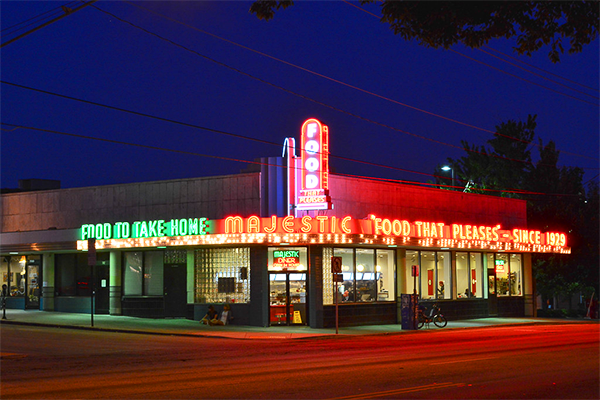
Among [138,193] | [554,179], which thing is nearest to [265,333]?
[138,193]

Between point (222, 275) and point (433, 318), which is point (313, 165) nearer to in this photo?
point (222, 275)

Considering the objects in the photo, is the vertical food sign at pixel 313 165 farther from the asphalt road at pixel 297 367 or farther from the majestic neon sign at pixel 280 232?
the asphalt road at pixel 297 367

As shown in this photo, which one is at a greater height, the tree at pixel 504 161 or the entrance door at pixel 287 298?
the tree at pixel 504 161

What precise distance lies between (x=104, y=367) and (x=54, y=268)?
2163 cm

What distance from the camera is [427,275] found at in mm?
36156

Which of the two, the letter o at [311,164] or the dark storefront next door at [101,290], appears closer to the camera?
the letter o at [311,164]

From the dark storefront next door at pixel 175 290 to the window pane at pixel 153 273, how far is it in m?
0.44

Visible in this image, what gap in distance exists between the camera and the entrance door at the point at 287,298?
2983 centimetres

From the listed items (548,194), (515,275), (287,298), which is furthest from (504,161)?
(287,298)

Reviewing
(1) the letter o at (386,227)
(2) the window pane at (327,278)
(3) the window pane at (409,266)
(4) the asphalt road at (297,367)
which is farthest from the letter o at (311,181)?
(3) the window pane at (409,266)

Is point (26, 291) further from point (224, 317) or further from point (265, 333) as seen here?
point (265, 333)

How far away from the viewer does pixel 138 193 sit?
1310 inches

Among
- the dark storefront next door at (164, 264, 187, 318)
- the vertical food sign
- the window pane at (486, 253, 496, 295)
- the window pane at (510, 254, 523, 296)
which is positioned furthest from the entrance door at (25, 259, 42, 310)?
the window pane at (510, 254, 523, 296)

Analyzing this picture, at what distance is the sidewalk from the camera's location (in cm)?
2670
